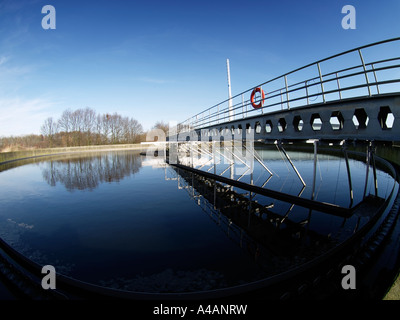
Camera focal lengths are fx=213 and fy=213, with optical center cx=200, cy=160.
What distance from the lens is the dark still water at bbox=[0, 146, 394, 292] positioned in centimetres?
501

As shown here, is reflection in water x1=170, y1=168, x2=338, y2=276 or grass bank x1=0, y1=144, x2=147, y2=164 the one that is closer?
reflection in water x1=170, y1=168, x2=338, y2=276

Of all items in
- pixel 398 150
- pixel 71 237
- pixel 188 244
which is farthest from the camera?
pixel 398 150

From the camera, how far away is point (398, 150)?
17.8 m

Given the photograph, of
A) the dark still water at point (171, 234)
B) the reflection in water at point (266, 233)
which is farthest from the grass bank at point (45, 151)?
the reflection in water at point (266, 233)

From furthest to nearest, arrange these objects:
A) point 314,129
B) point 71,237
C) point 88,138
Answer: point 88,138 < point 314,129 < point 71,237

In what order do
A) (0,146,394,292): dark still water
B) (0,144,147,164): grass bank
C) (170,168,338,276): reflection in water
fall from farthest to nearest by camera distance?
(0,144,147,164): grass bank < (170,168,338,276): reflection in water < (0,146,394,292): dark still water

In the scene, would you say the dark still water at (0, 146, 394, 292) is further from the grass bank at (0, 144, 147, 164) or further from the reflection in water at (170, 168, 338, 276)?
the grass bank at (0, 144, 147, 164)

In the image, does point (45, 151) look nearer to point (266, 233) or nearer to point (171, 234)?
point (171, 234)

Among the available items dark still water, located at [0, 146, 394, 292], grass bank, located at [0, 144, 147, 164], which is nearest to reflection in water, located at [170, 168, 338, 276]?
dark still water, located at [0, 146, 394, 292]

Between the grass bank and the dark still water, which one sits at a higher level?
the grass bank

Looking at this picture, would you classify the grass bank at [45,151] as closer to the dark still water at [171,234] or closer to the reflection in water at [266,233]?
the dark still water at [171,234]
